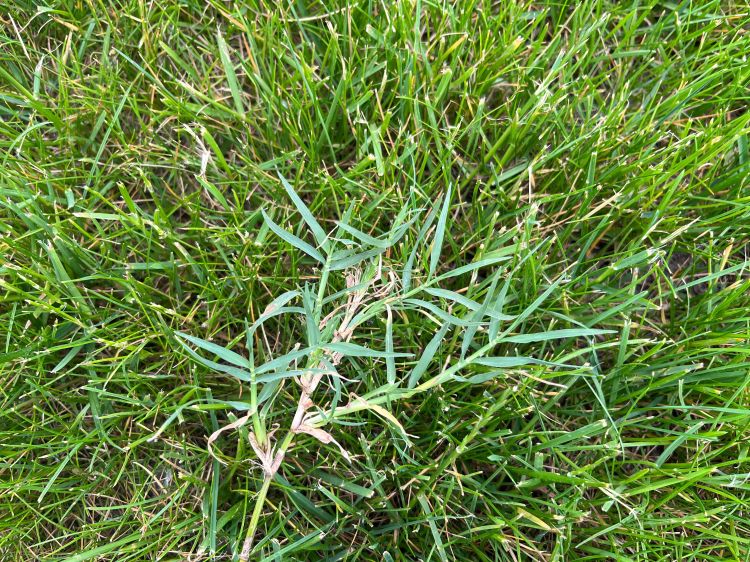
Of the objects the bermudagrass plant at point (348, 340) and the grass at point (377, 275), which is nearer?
the bermudagrass plant at point (348, 340)

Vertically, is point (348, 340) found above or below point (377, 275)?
below

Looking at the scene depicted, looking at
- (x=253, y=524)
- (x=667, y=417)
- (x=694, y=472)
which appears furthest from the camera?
(x=667, y=417)

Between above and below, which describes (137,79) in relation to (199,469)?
above

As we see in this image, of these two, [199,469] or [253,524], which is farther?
[199,469]

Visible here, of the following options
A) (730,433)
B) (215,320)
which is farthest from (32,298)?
(730,433)

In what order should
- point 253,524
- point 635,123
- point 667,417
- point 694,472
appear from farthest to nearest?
point 635,123 → point 667,417 → point 694,472 → point 253,524

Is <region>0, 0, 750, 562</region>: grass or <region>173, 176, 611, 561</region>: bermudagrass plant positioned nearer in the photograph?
<region>173, 176, 611, 561</region>: bermudagrass plant

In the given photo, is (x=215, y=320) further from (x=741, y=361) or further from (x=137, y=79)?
(x=741, y=361)

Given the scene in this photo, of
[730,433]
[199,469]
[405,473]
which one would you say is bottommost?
[199,469]
